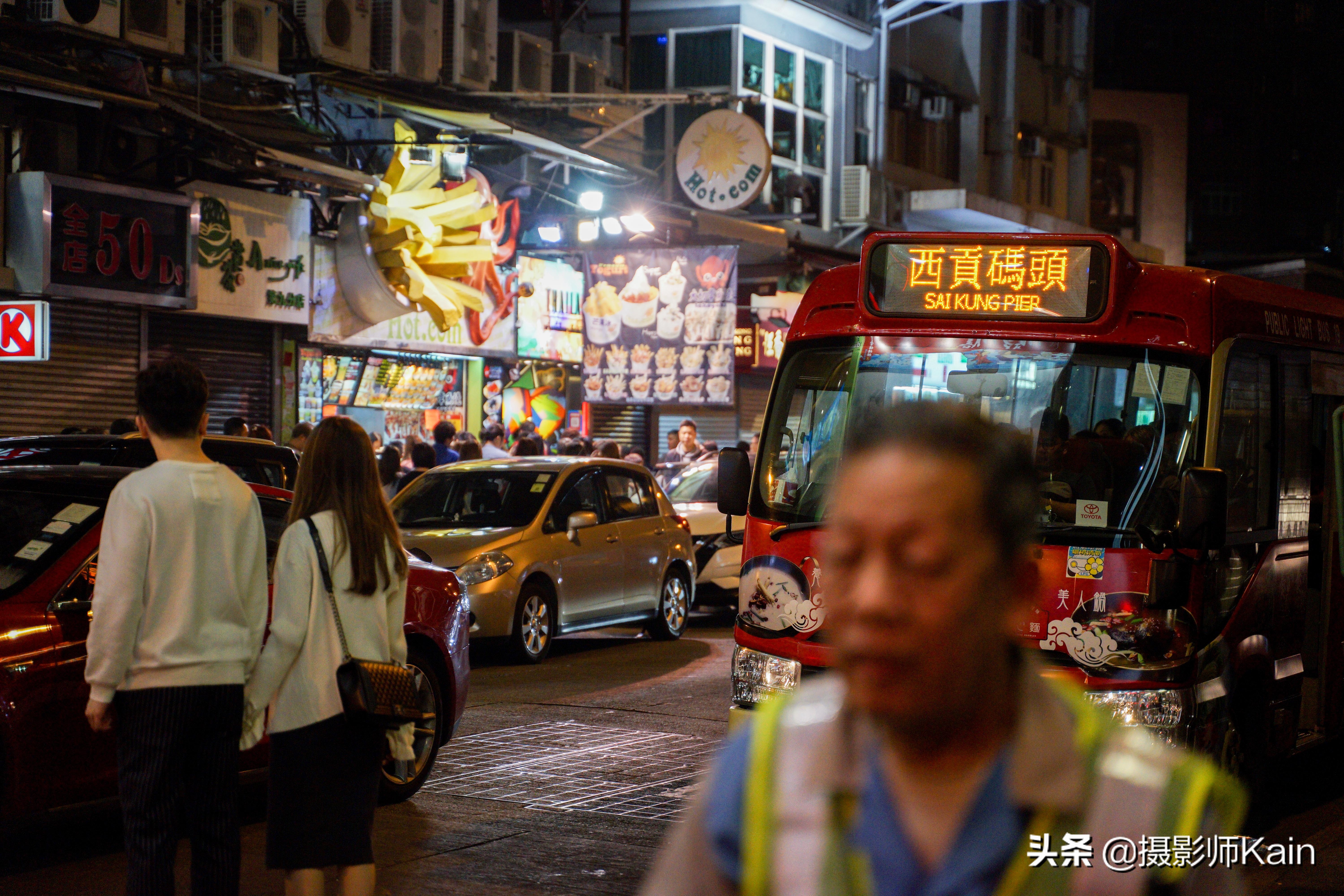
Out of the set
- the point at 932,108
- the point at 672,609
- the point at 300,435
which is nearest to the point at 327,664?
the point at 672,609

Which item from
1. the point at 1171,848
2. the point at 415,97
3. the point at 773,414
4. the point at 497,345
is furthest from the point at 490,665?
the point at 1171,848

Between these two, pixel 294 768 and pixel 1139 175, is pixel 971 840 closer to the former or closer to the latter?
pixel 294 768

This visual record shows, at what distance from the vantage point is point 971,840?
4.98 feet

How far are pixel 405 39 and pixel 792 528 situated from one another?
1242 centimetres

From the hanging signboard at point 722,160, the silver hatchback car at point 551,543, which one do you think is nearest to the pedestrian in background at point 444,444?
the silver hatchback car at point 551,543

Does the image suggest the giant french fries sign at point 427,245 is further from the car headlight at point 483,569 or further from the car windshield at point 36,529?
the car windshield at point 36,529

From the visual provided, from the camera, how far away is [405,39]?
18.3 metres

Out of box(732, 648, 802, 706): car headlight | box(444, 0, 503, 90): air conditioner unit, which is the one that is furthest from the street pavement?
box(444, 0, 503, 90): air conditioner unit

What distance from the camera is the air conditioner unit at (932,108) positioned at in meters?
30.7

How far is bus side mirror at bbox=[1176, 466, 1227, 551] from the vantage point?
6547 millimetres

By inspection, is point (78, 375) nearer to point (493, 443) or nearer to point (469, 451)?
point (469, 451)

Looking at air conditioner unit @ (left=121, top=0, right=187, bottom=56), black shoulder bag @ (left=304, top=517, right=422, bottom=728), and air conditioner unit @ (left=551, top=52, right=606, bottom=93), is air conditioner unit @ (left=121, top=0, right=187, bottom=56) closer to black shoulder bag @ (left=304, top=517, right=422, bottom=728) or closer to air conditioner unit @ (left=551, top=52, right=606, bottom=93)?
air conditioner unit @ (left=551, top=52, right=606, bottom=93)

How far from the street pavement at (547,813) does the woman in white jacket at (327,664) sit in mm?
1467

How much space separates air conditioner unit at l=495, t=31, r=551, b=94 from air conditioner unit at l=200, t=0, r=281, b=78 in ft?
14.0
